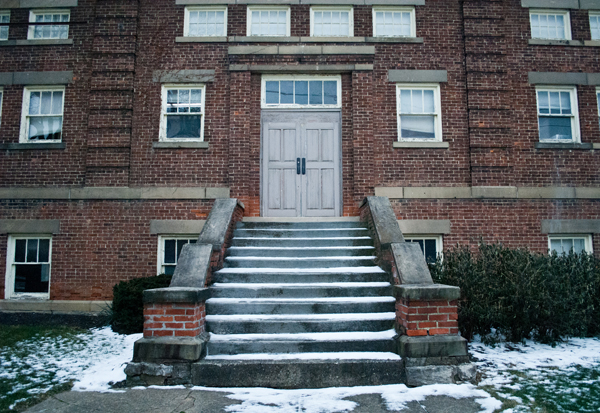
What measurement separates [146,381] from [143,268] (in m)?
4.74

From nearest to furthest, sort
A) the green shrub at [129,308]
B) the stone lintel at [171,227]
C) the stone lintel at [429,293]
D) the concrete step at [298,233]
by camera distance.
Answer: the stone lintel at [429,293] < the green shrub at [129,308] < the concrete step at [298,233] < the stone lintel at [171,227]

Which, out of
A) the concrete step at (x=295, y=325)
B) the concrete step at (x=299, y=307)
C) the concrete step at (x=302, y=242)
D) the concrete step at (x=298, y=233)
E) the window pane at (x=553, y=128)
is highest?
the window pane at (x=553, y=128)

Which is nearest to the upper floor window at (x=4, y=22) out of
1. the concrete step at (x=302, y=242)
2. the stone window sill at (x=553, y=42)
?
the concrete step at (x=302, y=242)

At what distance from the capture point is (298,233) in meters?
7.44

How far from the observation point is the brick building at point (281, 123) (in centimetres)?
912

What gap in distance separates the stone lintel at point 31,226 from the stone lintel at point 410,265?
24.1ft

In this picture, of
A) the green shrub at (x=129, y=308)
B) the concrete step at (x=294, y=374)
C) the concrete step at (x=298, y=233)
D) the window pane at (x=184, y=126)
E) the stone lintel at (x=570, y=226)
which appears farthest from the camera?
the window pane at (x=184, y=126)

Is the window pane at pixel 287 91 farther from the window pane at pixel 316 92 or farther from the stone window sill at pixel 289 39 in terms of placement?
the stone window sill at pixel 289 39

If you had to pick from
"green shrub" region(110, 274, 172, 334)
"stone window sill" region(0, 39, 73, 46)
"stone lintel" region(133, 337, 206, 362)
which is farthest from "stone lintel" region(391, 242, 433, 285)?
"stone window sill" region(0, 39, 73, 46)

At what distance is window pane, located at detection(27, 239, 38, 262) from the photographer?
363 inches

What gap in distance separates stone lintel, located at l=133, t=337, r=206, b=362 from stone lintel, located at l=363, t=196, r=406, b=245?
9.67 feet

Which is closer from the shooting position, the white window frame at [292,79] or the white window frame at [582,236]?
the white window frame at [582,236]

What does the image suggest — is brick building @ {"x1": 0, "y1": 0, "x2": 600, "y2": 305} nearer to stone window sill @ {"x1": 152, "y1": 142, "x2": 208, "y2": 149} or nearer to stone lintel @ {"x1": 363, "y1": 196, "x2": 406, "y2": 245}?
stone window sill @ {"x1": 152, "y1": 142, "x2": 208, "y2": 149}

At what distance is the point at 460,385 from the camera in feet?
14.6
